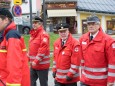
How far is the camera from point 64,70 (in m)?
7.36

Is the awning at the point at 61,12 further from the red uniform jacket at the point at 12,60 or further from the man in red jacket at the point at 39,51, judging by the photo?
the red uniform jacket at the point at 12,60

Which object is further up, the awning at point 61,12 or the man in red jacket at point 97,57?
the man in red jacket at point 97,57

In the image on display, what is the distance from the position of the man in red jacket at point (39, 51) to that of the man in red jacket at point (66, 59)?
1045 millimetres

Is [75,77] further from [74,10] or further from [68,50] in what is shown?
[74,10]

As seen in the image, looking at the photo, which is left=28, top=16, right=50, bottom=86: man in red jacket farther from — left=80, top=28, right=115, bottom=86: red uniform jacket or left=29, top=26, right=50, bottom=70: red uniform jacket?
left=80, top=28, right=115, bottom=86: red uniform jacket

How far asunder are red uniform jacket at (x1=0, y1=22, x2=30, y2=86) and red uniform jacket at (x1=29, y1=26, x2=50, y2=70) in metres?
3.54

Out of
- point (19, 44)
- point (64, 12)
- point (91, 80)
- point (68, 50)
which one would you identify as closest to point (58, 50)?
point (68, 50)

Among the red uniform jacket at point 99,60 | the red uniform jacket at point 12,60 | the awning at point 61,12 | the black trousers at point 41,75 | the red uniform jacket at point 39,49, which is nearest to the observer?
the red uniform jacket at point 12,60

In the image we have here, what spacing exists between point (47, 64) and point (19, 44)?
4.08 meters

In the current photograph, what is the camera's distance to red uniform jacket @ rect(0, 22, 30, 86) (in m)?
4.62

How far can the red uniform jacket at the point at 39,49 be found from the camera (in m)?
8.58

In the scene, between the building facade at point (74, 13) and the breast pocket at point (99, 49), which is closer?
the breast pocket at point (99, 49)

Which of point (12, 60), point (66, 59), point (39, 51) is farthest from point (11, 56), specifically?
point (39, 51)

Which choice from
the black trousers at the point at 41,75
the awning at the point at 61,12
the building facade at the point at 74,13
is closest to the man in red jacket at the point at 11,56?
the black trousers at the point at 41,75
